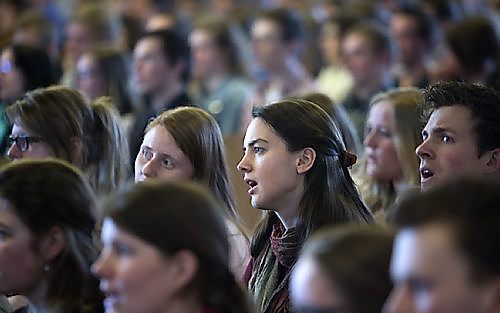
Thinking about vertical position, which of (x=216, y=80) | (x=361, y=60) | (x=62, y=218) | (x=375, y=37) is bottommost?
(x=216, y=80)

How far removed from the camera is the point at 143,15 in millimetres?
8711

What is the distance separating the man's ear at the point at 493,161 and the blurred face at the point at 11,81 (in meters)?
2.63

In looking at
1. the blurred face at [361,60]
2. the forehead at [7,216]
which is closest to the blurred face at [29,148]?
the forehead at [7,216]

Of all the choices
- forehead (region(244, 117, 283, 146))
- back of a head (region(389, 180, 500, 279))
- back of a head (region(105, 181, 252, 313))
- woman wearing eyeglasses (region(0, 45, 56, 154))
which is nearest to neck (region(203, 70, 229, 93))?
woman wearing eyeglasses (region(0, 45, 56, 154))

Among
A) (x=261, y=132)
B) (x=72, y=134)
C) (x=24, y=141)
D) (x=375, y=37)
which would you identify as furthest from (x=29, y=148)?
(x=375, y=37)

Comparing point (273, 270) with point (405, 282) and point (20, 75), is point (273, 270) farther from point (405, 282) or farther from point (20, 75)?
point (20, 75)

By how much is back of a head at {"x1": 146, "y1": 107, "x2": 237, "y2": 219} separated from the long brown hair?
30 cm

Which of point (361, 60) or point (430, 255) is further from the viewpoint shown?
point (361, 60)

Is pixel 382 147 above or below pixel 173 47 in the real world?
below

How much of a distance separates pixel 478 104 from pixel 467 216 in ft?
4.61

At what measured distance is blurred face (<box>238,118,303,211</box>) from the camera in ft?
9.79

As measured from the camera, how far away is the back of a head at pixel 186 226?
2.01 m

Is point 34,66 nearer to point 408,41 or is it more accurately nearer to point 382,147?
point 382,147

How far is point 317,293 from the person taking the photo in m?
1.80
